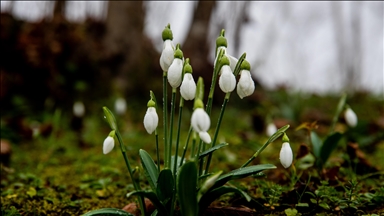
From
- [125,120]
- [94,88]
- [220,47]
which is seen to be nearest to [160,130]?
[125,120]

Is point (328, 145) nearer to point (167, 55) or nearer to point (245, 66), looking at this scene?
point (245, 66)

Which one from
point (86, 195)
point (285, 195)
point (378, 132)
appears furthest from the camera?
point (378, 132)

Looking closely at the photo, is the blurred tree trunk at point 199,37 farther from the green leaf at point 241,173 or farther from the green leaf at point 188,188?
the green leaf at point 188,188

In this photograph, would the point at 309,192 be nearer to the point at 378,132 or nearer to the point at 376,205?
the point at 376,205

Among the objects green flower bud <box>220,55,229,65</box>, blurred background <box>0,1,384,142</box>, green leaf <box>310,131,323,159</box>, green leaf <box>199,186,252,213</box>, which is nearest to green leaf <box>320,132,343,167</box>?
green leaf <box>310,131,323,159</box>

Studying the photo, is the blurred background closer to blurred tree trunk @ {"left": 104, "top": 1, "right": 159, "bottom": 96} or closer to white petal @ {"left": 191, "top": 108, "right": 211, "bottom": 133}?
blurred tree trunk @ {"left": 104, "top": 1, "right": 159, "bottom": 96}

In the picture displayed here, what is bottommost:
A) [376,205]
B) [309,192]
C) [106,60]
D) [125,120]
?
[376,205]

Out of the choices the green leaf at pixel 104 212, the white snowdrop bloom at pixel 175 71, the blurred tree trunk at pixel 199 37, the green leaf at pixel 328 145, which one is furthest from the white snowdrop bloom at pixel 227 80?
the blurred tree trunk at pixel 199 37

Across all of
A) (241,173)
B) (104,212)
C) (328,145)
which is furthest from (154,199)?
(328,145)

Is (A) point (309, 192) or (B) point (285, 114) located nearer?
(A) point (309, 192)
